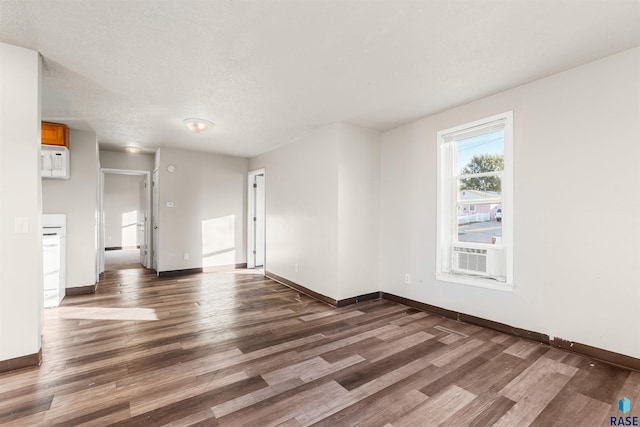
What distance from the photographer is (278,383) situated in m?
2.06

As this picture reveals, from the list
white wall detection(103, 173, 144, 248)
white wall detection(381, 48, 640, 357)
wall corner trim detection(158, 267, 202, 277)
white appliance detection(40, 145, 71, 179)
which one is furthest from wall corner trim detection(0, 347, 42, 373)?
white wall detection(103, 173, 144, 248)

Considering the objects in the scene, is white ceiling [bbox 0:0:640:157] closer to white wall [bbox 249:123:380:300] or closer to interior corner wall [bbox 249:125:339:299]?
white wall [bbox 249:123:380:300]

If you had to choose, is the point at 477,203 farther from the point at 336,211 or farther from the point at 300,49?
the point at 300,49

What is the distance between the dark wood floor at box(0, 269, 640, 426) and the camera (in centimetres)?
174

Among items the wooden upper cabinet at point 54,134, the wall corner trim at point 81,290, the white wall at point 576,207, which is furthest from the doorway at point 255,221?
the white wall at point 576,207

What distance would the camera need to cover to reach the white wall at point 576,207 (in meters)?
2.26

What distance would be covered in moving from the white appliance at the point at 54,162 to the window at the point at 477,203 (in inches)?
201

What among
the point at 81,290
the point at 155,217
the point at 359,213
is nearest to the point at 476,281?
the point at 359,213

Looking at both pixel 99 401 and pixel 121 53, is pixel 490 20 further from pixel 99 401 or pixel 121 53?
pixel 99 401

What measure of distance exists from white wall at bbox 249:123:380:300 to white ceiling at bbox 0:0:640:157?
68 cm

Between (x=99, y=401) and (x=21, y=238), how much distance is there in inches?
57.4

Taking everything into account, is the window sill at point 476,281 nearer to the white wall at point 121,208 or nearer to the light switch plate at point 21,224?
the light switch plate at point 21,224

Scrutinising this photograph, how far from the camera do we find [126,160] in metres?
5.92

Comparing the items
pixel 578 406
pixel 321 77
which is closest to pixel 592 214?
pixel 578 406
